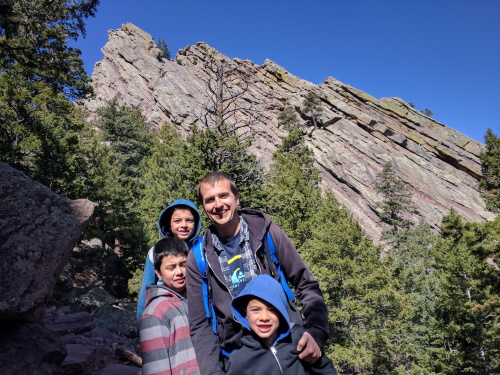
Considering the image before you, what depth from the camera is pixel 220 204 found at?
6.60ft

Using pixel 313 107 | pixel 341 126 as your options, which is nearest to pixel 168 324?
pixel 341 126

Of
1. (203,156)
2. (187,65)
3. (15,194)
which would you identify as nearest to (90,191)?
(203,156)

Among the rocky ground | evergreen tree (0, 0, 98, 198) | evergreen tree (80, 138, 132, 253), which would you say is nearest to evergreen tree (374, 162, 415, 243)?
evergreen tree (80, 138, 132, 253)

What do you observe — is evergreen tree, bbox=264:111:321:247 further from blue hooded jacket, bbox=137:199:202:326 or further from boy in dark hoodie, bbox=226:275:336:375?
boy in dark hoodie, bbox=226:275:336:375

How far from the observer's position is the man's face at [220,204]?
78.9 inches

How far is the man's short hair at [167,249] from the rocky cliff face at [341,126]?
38664mm

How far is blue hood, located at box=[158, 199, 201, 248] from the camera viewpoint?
293 centimetres

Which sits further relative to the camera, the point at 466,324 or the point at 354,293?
the point at 466,324

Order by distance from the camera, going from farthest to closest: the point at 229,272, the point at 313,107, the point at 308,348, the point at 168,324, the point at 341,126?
the point at 313,107 → the point at 341,126 → the point at 168,324 → the point at 229,272 → the point at 308,348

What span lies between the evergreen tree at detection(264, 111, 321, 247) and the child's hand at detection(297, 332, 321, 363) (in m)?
7.19

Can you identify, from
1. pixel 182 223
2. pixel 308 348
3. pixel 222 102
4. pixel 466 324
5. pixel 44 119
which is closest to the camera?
pixel 308 348

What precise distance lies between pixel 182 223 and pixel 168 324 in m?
1.05

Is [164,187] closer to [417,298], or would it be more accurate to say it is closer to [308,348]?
[308,348]

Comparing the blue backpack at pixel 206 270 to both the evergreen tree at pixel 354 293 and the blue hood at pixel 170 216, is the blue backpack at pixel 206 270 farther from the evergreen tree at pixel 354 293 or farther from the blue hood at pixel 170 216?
the evergreen tree at pixel 354 293
